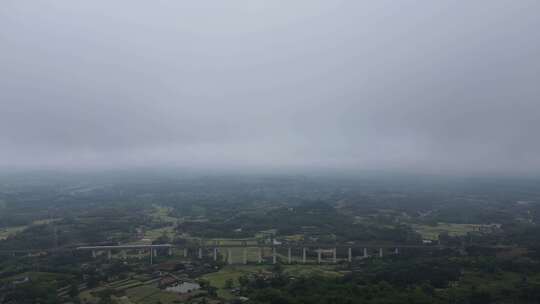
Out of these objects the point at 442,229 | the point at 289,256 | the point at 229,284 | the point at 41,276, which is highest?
the point at 41,276

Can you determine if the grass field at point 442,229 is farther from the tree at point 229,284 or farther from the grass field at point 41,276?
the grass field at point 41,276

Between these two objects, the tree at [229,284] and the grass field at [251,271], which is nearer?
the tree at [229,284]

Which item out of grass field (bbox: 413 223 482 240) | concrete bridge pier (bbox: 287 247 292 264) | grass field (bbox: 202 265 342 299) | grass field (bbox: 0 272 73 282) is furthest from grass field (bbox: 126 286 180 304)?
grass field (bbox: 413 223 482 240)

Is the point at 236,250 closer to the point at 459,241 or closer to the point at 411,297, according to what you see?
the point at 411,297

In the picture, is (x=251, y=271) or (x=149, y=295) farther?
(x=251, y=271)

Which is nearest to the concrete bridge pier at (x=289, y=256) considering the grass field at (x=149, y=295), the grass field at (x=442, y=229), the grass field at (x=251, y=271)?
the grass field at (x=251, y=271)

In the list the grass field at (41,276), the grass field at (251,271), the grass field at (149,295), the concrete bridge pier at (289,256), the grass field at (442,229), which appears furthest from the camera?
the grass field at (442,229)

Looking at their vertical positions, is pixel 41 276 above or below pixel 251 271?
above

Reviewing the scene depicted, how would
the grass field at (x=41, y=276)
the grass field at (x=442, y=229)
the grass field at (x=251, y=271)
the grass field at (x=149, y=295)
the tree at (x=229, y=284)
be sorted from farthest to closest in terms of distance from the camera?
the grass field at (x=442, y=229)
the grass field at (x=251, y=271)
the grass field at (x=41, y=276)
the tree at (x=229, y=284)
the grass field at (x=149, y=295)

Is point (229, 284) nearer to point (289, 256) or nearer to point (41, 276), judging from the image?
point (289, 256)

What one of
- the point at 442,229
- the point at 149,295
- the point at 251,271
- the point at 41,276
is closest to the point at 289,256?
the point at 251,271

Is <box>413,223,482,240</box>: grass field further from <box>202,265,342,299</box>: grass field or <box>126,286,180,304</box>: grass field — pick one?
<box>126,286,180,304</box>: grass field
